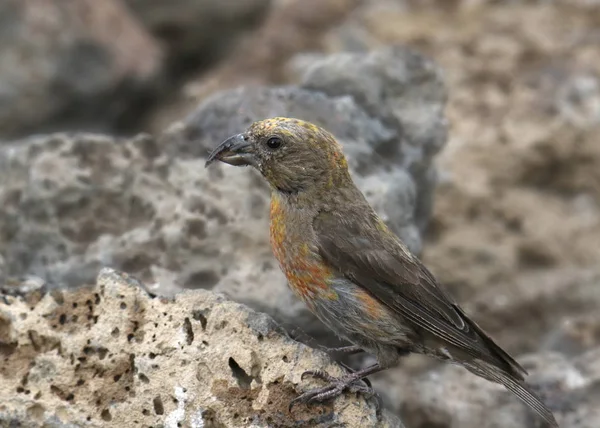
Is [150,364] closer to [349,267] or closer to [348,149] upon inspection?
[349,267]

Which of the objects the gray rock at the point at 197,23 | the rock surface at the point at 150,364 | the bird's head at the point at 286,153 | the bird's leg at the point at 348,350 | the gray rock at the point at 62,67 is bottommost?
the rock surface at the point at 150,364

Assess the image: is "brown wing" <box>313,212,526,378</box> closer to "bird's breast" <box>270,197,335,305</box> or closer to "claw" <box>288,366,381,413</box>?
"bird's breast" <box>270,197,335,305</box>

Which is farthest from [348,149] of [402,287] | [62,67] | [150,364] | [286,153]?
[62,67]

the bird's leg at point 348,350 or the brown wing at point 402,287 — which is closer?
the brown wing at point 402,287

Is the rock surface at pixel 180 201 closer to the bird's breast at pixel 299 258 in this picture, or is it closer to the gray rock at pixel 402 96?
the gray rock at pixel 402 96

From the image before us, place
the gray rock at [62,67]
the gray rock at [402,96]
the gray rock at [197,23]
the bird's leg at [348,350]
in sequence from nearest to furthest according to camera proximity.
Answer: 1. the bird's leg at [348,350]
2. the gray rock at [402,96]
3. the gray rock at [62,67]
4. the gray rock at [197,23]

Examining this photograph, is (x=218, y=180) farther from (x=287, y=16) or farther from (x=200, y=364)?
(x=287, y=16)

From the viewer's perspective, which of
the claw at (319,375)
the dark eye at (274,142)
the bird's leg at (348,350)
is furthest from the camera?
the bird's leg at (348,350)

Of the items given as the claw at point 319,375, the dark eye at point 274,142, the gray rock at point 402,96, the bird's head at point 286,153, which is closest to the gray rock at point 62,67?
the gray rock at point 402,96
